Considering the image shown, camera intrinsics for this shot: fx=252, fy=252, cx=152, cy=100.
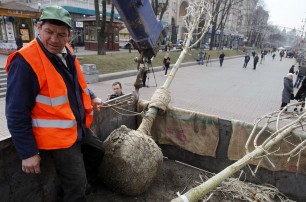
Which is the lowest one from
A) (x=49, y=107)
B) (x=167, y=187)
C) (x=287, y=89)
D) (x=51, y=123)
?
(x=167, y=187)

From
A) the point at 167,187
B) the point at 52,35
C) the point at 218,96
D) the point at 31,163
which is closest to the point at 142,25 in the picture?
the point at 52,35

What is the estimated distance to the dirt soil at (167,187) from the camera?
359 centimetres

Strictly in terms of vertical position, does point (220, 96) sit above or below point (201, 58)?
below

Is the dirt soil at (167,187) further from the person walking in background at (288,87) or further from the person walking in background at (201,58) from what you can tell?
the person walking in background at (201,58)

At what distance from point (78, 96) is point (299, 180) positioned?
11.4 ft

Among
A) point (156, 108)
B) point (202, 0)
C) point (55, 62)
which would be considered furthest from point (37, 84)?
point (202, 0)

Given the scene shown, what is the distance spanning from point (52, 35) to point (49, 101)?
581mm

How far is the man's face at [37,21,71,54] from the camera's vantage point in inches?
86.2

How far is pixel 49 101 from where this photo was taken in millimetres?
2238

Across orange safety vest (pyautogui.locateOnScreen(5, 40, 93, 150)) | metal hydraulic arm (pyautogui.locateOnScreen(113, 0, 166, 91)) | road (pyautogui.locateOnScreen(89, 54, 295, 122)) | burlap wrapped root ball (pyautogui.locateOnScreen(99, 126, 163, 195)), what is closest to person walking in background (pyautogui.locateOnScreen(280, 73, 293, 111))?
road (pyautogui.locateOnScreen(89, 54, 295, 122))

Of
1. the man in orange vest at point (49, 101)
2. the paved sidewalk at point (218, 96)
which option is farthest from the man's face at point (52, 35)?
the paved sidewalk at point (218, 96)

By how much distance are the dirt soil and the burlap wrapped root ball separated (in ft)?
0.41

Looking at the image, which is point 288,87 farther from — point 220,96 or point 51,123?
point 51,123

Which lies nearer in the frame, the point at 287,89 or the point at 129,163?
the point at 129,163
